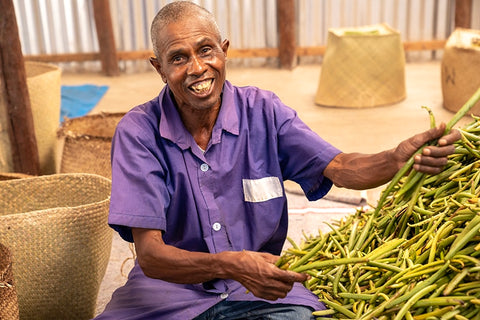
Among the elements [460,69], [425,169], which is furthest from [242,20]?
[425,169]

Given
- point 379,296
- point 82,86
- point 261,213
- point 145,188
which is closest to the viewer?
point 379,296

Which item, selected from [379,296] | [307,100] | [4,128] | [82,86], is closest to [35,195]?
[4,128]

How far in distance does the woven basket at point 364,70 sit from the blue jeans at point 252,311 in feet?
14.1

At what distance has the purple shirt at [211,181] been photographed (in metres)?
1.97

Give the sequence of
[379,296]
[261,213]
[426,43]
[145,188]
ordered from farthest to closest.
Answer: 1. [426,43]
2. [261,213]
3. [145,188]
4. [379,296]

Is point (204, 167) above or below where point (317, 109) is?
above

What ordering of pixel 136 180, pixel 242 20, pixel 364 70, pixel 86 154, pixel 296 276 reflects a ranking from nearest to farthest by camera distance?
pixel 296 276 < pixel 136 180 < pixel 86 154 < pixel 364 70 < pixel 242 20

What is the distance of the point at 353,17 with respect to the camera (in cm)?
760

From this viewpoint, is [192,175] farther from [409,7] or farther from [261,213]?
[409,7]

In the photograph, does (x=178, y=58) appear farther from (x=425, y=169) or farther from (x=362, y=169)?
(x=425, y=169)

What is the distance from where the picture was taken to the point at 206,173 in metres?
2.06

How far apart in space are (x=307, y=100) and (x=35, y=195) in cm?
380

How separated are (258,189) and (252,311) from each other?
1.21ft

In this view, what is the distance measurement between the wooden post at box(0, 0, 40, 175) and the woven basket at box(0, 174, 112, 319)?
122cm
